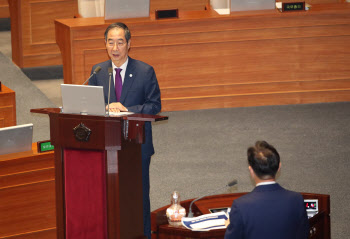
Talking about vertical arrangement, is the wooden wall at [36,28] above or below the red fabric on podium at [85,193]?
above

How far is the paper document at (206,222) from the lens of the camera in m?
3.73

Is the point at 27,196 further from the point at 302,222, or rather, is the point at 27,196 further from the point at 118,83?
the point at 302,222

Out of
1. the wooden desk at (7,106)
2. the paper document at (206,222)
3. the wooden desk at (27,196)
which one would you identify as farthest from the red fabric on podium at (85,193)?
the wooden desk at (7,106)

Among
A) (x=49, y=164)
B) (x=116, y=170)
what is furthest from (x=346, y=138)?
(x=116, y=170)

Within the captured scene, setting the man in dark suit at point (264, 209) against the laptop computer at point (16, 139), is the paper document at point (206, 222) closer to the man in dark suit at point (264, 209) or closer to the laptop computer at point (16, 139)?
the man in dark suit at point (264, 209)

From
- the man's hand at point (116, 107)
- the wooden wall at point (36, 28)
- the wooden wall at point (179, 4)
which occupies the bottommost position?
the man's hand at point (116, 107)

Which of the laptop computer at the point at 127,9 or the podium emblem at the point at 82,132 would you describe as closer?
the podium emblem at the point at 82,132

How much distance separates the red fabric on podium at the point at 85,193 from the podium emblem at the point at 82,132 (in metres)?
0.09

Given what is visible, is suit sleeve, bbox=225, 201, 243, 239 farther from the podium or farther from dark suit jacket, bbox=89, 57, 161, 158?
dark suit jacket, bbox=89, 57, 161, 158

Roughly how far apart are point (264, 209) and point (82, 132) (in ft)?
3.89

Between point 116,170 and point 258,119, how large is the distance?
4401mm

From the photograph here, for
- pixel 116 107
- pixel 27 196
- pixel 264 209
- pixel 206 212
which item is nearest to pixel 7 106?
pixel 27 196

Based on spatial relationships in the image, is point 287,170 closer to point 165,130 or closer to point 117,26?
point 165,130

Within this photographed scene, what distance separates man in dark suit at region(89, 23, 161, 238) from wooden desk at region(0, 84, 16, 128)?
209 cm
